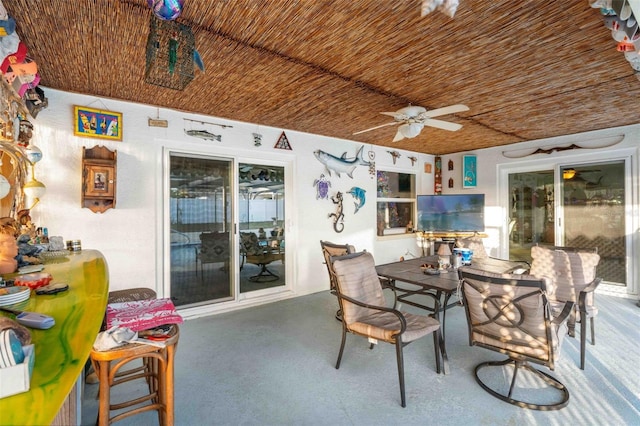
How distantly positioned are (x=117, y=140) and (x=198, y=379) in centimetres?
Answer: 254

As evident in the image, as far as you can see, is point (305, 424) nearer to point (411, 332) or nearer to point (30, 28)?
point (411, 332)

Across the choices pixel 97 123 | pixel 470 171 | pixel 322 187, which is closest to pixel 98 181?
pixel 97 123

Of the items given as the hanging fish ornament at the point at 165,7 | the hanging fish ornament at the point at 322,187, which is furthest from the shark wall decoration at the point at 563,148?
the hanging fish ornament at the point at 165,7

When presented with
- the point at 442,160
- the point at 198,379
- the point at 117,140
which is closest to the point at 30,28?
the point at 117,140

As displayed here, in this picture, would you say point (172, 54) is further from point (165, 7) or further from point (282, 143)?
point (282, 143)

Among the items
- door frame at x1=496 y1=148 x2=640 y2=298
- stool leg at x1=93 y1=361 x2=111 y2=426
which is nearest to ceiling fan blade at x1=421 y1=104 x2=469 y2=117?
stool leg at x1=93 y1=361 x2=111 y2=426

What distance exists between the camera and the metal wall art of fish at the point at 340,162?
4898 millimetres

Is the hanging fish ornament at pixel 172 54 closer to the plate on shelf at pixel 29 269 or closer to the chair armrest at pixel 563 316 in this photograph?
the plate on shelf at pixel 29 269

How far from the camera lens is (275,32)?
81.4 inches

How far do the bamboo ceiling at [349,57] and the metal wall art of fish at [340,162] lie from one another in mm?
1016

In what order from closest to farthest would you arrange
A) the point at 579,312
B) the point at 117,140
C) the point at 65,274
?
1. the point at 65,274
2. the point at 579,312
3. the point at 117,140

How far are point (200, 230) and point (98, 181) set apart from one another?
1.21 metres

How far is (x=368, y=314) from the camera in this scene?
2.64 meters

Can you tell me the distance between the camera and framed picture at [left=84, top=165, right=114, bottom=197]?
305 centimetres
